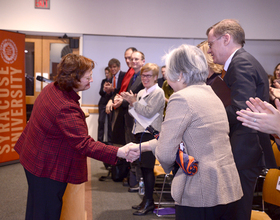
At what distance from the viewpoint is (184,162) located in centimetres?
124

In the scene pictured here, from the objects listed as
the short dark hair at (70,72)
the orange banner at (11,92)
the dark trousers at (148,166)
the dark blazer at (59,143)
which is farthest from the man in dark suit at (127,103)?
the orange banner at (11,92)

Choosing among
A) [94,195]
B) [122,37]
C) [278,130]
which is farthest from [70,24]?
[278,130]

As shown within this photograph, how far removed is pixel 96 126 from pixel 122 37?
222cm

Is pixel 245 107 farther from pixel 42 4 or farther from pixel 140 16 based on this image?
pixel 42 4

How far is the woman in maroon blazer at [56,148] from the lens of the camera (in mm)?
1639

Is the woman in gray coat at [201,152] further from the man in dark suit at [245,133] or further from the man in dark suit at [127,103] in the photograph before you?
the man in dark suit at [127,103]

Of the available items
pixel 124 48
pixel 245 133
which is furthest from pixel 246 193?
pixel 124 48

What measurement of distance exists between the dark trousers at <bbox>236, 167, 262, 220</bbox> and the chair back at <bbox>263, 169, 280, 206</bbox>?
0.64 metres

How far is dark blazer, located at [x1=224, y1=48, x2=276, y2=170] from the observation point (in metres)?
1.56

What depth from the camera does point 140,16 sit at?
20.1ft

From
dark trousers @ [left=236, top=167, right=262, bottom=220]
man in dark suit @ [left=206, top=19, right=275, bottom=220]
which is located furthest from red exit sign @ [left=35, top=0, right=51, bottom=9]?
dark trousers @ [left=236, top=167, right=262, bottom=220]

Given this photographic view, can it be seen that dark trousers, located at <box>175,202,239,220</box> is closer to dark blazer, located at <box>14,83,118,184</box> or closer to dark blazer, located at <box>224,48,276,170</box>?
dark blazer, located at <box>224,48,276,170</box>

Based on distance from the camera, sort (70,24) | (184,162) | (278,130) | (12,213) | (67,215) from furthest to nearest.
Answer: (70,24)
(12,213)
(67,215)
(184,162)
(278,130)

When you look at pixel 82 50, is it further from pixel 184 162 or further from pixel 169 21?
pixel 184 162
